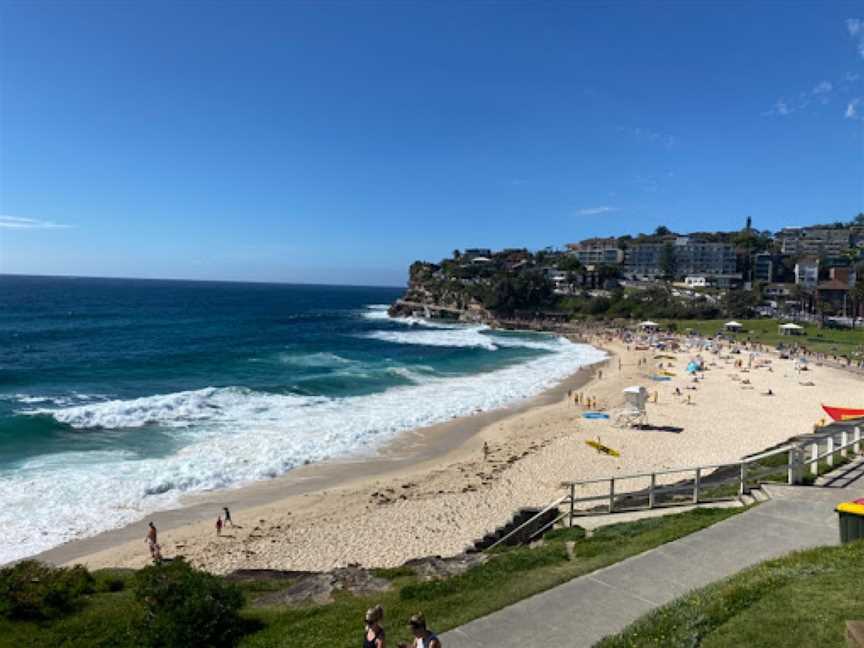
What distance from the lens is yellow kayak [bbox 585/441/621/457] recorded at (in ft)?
75.5

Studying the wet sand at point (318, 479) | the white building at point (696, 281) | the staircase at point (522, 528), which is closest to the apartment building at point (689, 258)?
the white building at point (696, 281)

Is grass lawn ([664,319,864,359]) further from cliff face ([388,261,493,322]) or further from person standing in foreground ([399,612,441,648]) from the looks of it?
person standing in foreground ([399,612,441,648])

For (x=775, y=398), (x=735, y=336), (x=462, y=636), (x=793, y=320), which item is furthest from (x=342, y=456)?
(x=793, y=320)

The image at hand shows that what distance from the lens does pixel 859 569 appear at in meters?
6.09

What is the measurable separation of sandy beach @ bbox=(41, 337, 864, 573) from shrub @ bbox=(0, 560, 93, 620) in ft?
17.7

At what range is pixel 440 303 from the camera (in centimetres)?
11869

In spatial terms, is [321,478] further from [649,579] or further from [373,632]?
[373,632]

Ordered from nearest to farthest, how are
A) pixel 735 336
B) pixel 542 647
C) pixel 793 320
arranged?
pixel 542 647 < pixel 735 336 < pixel 793 320

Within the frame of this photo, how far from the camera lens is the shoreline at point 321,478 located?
15578mm

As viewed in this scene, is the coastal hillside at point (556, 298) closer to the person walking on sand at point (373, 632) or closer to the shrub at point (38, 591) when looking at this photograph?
→ the shrub at point (38, 591)

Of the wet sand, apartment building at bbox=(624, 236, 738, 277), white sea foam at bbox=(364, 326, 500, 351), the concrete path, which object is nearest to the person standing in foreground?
the concrete path

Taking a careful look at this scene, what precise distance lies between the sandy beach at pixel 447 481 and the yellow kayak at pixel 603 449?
12.1 inches

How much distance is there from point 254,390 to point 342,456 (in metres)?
14.4

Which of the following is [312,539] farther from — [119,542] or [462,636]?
[462,636]
